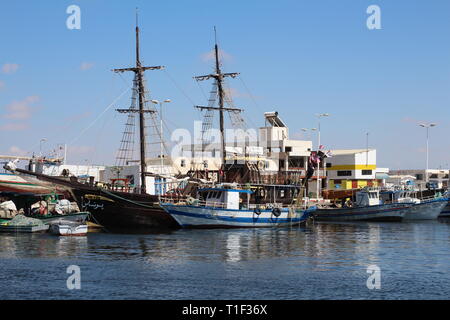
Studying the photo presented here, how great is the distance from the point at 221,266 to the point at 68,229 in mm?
Answer: 21222

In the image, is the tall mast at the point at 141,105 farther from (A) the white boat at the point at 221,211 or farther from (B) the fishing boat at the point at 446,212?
(B) the fishing boat at the point at 446,212

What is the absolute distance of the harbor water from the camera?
91.6 feet

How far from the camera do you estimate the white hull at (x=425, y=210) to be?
82438mm

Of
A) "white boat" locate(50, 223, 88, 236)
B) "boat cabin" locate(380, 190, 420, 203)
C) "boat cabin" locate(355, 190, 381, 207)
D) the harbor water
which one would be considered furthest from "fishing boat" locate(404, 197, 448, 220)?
"white boat" locate(50, 223, 88, 236)

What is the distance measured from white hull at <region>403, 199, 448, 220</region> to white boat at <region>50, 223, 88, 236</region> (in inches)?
1901

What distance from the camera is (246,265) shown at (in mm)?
35969

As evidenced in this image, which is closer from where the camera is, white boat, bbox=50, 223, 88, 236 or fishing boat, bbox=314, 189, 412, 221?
white boat, bbox=50, 223, 88, 236

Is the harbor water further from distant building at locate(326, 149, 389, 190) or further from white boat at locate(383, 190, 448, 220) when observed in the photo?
distant building at locate(326, 149, 389, 190)

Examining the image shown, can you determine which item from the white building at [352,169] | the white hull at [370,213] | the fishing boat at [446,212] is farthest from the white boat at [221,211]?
the white building at [352,169]
